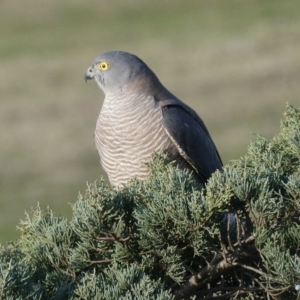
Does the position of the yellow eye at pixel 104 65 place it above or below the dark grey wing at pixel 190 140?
above

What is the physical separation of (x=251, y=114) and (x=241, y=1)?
18.3 m

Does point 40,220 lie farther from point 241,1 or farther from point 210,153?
point 241,1

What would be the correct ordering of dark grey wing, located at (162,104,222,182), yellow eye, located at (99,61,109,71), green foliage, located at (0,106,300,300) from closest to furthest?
1. green foliage, located at (0,106,300,300)
2. dark grey wing, located at (162,104,222,182)
3. yellow eye, located at (99,61,109,71)

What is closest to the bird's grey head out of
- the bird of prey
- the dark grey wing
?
the bird of prey

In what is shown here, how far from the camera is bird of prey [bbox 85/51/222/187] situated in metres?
5.97

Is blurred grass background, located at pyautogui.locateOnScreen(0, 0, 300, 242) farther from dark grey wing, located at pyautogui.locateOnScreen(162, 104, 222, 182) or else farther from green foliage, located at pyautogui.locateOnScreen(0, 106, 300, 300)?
green foliage, located at pyautogui.locateOnScreen(0, 106, 300, 300)

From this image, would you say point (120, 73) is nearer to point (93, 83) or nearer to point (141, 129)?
point (141, 129)

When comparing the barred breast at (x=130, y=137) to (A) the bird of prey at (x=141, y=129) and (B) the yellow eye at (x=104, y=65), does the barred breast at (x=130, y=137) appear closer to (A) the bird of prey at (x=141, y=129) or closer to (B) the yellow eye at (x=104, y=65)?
(A) the bird of prey at (x=141, y=129)

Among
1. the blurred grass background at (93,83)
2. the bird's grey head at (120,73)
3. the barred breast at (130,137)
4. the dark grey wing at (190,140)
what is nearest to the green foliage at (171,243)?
the barred breast at (130,137)

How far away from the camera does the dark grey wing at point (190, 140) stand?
6078 millimetres

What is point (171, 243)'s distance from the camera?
12.1 feet

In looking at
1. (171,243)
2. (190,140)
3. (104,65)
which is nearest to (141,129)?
(190,140)

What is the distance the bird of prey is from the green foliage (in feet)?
6.47

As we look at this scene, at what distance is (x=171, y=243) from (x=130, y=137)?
2.36 meters
